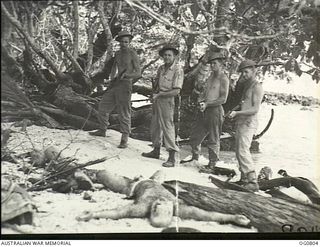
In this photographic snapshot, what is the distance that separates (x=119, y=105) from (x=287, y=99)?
1.74 metres

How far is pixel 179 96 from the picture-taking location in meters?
4.83

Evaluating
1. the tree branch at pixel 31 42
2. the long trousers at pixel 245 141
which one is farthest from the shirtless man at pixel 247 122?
the tree branch at pixel 31 42

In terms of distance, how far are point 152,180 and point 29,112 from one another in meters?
1.35

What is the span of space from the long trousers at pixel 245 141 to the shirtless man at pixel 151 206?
1.68 feet

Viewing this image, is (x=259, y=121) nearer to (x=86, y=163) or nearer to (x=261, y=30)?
(x=261, y=30)

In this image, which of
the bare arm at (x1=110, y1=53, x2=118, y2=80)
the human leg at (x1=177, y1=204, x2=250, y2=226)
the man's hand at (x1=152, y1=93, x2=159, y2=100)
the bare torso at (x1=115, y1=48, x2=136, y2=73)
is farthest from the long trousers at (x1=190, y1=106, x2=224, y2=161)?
the bare arm at (x1=110, y1=53, x2=118, y2=80)

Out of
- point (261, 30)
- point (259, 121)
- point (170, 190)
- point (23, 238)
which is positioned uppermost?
point (261, 30)

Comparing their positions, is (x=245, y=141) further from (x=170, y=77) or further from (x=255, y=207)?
(x=170, y=77)

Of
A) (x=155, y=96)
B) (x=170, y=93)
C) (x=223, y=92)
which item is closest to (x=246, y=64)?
(x=223, y=92)

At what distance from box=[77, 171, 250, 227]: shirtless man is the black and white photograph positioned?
0.01 metres

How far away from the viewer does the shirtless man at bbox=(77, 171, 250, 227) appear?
4418 mm

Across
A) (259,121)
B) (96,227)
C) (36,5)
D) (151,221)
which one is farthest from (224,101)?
(36,5)

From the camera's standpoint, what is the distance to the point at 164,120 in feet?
15.8

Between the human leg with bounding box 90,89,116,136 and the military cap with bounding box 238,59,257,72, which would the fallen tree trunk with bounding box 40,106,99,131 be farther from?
the military cap with bounding box 238,59,257,72
